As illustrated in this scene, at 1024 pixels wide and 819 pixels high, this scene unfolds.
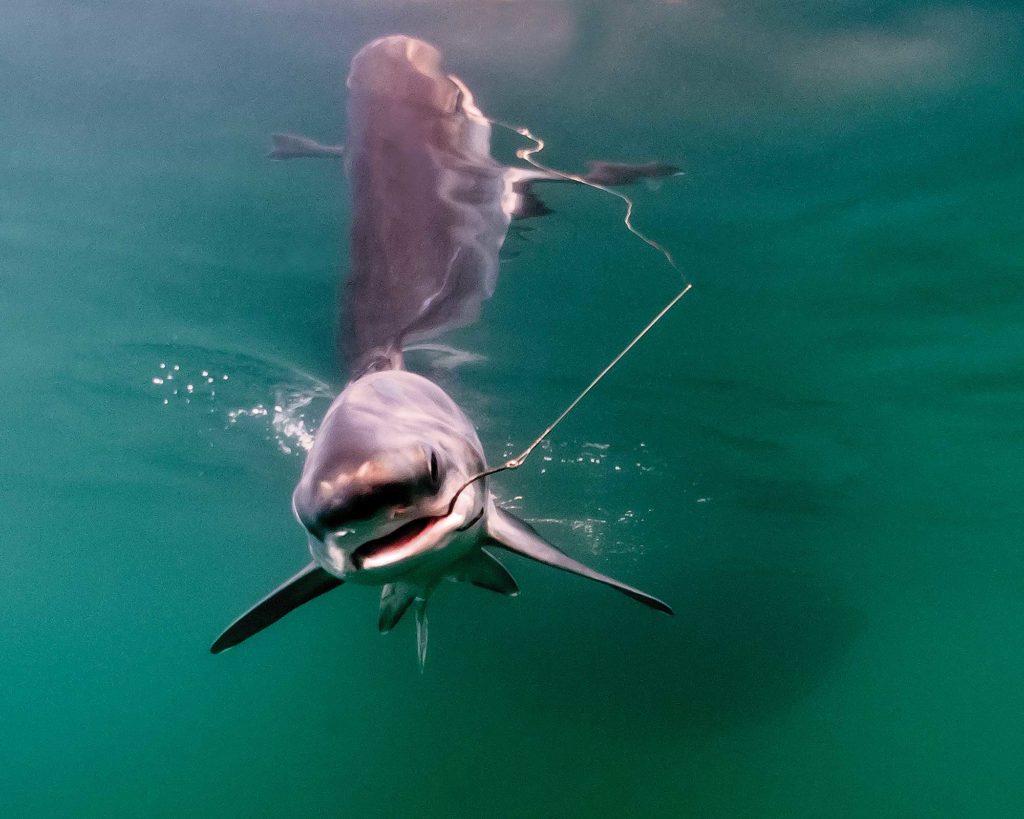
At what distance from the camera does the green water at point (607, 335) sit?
23.9 ft

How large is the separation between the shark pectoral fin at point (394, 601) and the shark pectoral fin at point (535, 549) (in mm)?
934

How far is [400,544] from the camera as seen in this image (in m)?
3.10

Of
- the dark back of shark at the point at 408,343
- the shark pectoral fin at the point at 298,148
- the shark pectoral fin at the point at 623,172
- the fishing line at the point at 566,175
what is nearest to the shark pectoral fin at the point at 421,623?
the dark back of shark at the point at 408,343

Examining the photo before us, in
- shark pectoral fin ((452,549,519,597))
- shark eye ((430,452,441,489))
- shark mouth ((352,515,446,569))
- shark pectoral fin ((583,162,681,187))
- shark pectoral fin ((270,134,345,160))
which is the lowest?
shark mouth ((352,515,446,569))

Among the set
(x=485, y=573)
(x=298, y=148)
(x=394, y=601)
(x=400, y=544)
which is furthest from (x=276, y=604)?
(x=298, y=148)

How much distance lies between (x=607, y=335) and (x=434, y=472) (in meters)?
10.0

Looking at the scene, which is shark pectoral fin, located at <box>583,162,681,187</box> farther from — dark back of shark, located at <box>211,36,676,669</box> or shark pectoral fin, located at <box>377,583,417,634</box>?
shark pectoral fin, located at <box>377,583,417,634</box>

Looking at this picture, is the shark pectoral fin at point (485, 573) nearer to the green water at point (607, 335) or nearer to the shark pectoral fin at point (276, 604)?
the shark pectoral fin at point (276, 604)

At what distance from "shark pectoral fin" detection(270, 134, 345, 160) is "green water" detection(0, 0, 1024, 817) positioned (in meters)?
0.18

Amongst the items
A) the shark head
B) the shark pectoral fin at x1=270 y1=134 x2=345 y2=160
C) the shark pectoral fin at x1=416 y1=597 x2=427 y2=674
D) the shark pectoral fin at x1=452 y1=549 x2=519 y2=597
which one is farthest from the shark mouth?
the shark pectoral fin at x1=270 y1=134 x2=345 y2=160

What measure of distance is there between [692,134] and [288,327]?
8166mm

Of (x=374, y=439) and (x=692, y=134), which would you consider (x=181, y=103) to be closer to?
(x=692, y=134)

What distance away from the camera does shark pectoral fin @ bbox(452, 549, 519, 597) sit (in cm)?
542

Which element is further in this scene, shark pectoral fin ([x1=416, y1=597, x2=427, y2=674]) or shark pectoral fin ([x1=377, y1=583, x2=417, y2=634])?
shark pectoral fin ([x1=416, y1=597, x2=427, y2=674])
